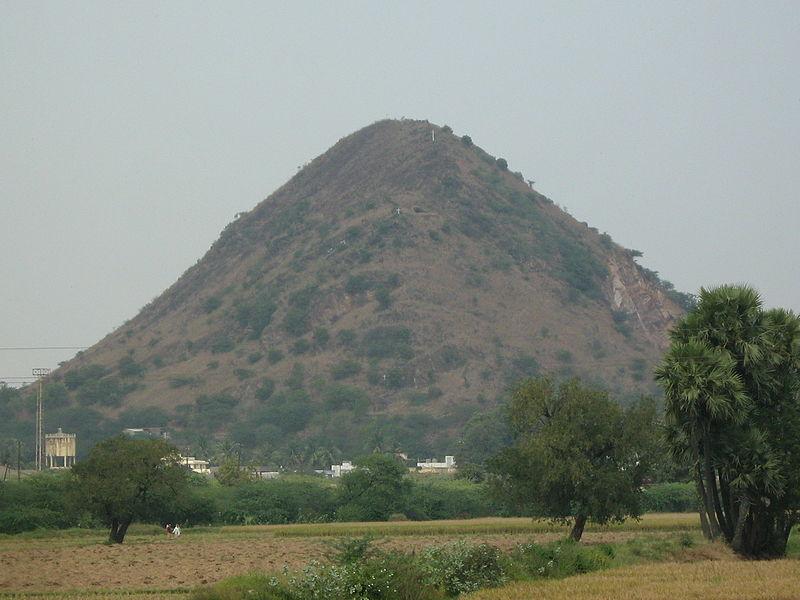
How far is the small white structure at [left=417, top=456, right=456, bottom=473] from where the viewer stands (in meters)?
157

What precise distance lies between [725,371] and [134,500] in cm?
3320

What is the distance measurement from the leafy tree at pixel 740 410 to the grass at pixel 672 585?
630 cm

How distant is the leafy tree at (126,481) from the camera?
6606 centimetres

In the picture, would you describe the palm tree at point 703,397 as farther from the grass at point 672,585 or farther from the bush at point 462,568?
the bush at point 462,568

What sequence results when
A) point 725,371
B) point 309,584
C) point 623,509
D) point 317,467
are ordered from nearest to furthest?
point 309,584
point 725,371
point 623,509
point 317,467

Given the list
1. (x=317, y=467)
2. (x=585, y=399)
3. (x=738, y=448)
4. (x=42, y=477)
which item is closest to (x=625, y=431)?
(x=585, y=399)

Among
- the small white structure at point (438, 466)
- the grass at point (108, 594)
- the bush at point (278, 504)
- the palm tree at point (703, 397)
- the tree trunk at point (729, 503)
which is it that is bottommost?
the grass at point (108, 594)

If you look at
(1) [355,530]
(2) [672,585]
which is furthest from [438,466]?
(2) [672,585]

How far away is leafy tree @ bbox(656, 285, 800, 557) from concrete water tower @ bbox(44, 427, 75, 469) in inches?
5870

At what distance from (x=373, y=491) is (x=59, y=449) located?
11168 cm

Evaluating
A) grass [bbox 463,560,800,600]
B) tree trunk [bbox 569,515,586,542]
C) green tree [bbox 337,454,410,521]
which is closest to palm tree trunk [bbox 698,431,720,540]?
grass [bbox 463,560,800,600]

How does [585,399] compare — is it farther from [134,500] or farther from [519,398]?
[134,500]

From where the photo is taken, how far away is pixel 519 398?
5919cm

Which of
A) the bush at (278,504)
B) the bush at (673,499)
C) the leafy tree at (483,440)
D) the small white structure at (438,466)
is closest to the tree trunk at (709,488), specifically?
the bush at (673,499)
